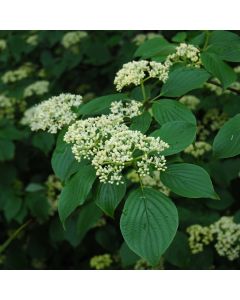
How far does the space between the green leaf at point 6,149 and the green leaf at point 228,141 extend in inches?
77.7

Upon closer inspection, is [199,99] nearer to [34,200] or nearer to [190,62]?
[190,62]

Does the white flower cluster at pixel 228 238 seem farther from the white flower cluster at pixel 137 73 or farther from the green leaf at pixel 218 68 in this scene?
the white flower cluster at pixel 137 73

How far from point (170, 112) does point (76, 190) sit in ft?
1.54

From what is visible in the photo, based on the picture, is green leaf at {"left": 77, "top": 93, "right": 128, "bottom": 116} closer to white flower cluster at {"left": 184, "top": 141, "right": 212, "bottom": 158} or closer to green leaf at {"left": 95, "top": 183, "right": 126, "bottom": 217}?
green leaf at {"left": 95, "top": 183, "right": 126, "bottom": 217}

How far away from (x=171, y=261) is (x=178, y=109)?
1.07 meters

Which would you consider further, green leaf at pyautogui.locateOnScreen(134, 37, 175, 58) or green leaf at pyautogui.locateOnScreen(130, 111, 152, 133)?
green leaf at pyautogui.locateOnScreen(134, 37, 175, 58)

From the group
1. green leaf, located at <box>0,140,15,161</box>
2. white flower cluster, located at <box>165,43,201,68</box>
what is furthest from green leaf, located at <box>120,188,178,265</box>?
green leaf, located at <box>0,140,15,161</box>

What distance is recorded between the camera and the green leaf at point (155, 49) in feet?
7.05

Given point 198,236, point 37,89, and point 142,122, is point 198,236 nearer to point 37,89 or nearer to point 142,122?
point 142,122

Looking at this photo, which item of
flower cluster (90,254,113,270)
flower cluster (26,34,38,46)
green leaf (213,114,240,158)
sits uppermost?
green leaf (213,114,240,158)

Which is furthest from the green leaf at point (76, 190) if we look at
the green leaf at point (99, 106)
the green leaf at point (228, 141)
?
the green leaf at point (228, 141)

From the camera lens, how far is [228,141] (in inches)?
65.3

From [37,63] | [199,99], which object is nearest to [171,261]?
[199,99]

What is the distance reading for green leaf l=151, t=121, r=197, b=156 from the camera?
156 centimetres
